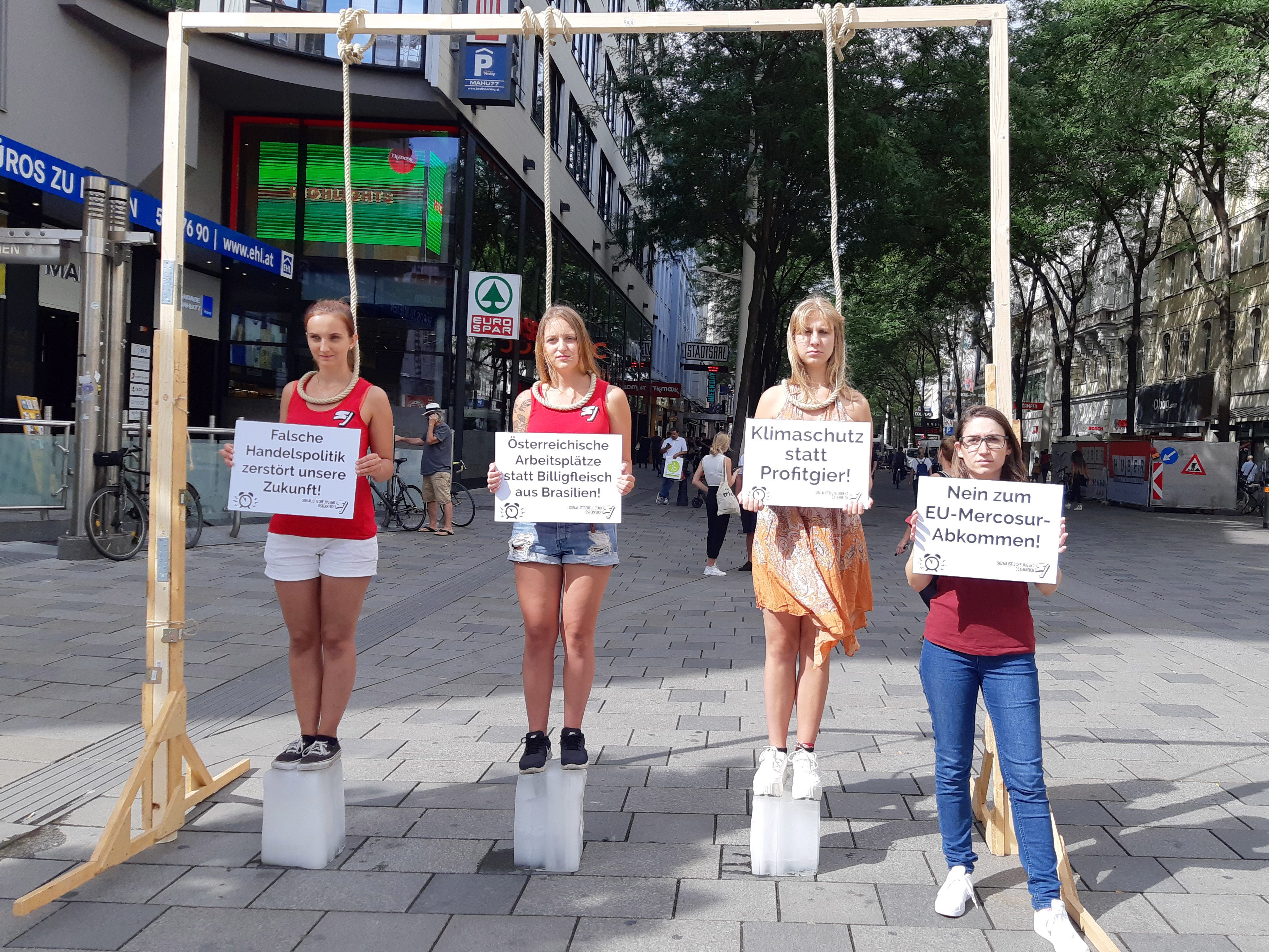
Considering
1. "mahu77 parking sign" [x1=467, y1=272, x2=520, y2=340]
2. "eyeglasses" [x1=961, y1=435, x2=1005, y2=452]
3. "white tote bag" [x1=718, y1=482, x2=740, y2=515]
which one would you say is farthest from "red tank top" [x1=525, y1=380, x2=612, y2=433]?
"mahu77 parking sign" [x1=467, y1=272, x2=520, y2=340]

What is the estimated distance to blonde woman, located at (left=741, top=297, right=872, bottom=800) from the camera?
3609 mm

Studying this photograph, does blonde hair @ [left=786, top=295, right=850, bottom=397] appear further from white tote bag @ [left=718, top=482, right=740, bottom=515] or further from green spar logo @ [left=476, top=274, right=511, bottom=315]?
green spar logo @ [left=476, top=274, right=511, bottom=315]

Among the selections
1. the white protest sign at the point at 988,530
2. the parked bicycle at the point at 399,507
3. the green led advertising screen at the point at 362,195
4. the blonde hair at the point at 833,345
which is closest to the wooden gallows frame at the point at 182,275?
the blonde hair at the point at 833,345

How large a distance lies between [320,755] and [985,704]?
220 centimetres

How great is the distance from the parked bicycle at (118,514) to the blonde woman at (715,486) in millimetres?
5520

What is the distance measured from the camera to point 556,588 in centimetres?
379

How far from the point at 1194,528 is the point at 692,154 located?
13.5 m

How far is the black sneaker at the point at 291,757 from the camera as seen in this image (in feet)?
11.7

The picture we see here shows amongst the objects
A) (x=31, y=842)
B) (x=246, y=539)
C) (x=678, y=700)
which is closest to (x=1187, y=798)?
(x=678, y=700)

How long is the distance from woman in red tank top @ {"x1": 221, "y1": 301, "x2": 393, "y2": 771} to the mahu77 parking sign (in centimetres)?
1289

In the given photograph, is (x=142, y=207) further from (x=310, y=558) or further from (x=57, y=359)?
(x=310, y=558)

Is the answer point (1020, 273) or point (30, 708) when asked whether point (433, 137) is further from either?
point (1020, 273)

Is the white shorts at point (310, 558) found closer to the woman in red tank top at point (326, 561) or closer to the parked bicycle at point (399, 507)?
the woman in red tank top at point (326, 561)

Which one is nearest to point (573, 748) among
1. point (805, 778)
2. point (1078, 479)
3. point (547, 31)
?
point (805, 778)
